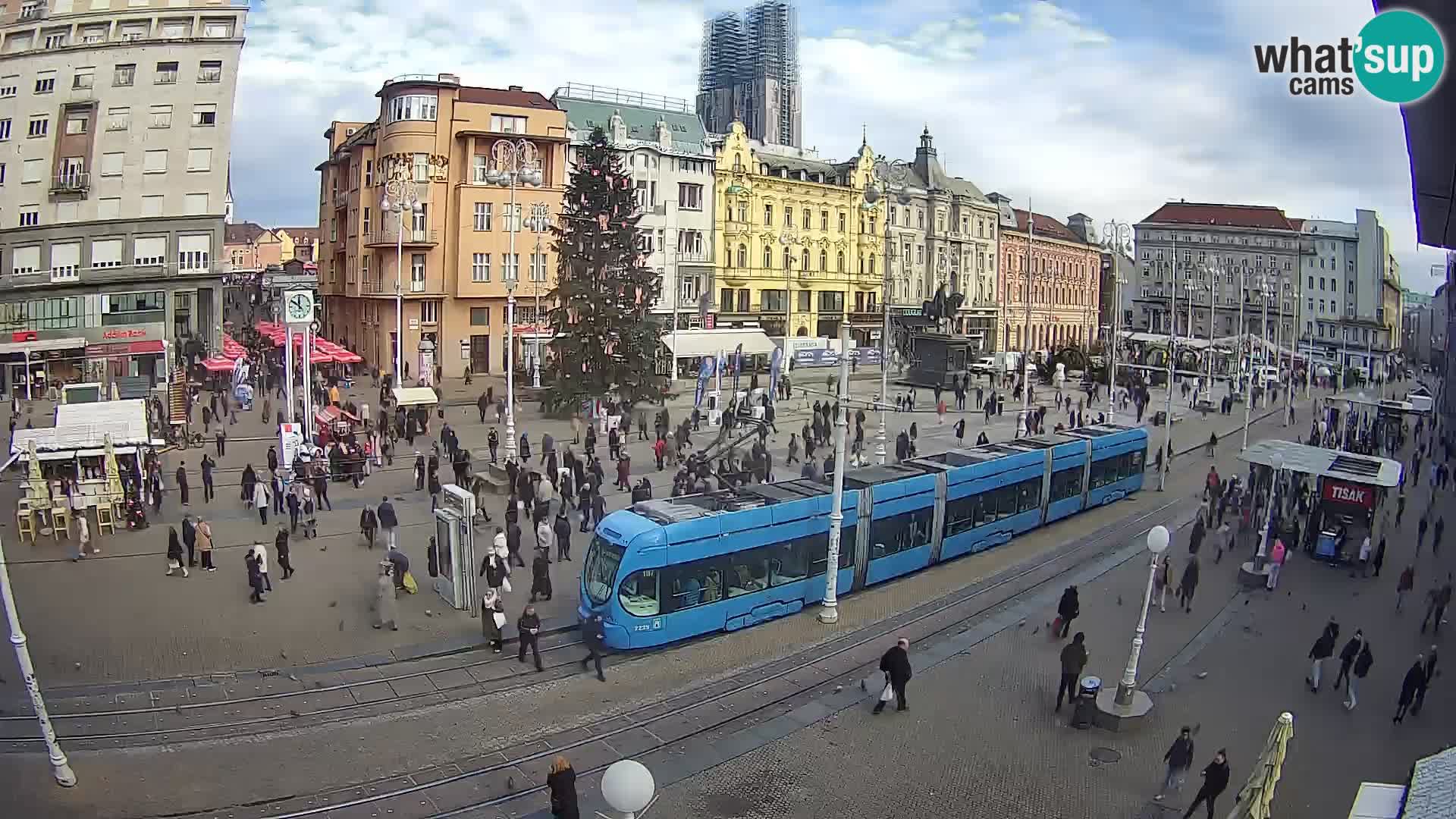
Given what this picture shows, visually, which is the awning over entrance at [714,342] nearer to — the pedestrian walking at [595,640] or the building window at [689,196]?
the building window at [689,196]

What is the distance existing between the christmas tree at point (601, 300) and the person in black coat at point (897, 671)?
91.4 feet

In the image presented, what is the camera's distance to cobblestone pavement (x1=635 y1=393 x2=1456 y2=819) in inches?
479

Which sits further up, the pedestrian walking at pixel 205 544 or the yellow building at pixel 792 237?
the yellow building at pixel 792 237

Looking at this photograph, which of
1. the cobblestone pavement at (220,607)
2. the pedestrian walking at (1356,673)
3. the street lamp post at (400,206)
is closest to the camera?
Result: the pedestrian walking at (1356,673)

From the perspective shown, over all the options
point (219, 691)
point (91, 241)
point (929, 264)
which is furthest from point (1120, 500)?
point (929, 264)

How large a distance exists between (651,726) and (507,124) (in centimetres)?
4619

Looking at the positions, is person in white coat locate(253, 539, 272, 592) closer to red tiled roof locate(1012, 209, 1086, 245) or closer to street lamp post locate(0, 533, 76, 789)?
street lamp post locate(0, 533, 76, 789)

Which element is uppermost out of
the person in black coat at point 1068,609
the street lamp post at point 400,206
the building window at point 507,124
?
the building window at point 507,124

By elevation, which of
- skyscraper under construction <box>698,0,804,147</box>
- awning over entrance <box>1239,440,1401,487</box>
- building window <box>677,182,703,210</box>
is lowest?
awning over entrance <box>1239,440,1401,487</box>

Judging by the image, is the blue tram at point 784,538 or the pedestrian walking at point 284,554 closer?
the blue tram at point 784,538

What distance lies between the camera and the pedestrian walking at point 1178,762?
1220 cm

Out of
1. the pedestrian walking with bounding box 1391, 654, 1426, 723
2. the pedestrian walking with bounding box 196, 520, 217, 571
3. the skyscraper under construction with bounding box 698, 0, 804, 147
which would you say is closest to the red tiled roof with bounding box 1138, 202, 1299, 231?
the skyscraper under construction with bounding box 698, 0, 804, 147

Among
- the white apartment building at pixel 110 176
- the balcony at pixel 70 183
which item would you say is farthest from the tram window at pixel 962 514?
the balcony at pixel 70 183

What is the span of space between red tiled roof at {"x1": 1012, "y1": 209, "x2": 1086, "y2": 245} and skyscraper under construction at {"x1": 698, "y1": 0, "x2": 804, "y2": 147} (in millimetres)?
32598
